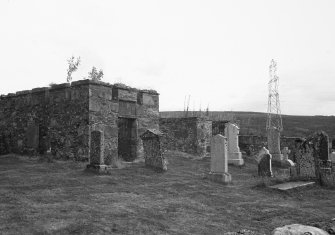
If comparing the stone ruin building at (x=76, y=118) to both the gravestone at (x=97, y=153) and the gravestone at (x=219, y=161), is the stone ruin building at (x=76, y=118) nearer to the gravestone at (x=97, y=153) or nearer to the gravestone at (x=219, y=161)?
the gravestone at (x=97, y=153)

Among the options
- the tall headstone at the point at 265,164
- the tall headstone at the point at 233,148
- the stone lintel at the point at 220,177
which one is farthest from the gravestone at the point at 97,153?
the tall headstone at the point at 233,148

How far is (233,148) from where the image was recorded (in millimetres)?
17656

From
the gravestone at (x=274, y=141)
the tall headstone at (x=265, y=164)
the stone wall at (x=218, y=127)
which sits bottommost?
the tall headstone at (x=265, y=164)

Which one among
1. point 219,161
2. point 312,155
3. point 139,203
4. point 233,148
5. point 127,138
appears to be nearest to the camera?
point 139,203

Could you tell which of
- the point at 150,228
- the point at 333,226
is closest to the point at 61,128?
the point at 150,228

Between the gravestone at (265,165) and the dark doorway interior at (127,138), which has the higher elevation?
the dark doorway interior at (127,138)

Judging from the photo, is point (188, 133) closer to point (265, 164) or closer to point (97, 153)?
point (265, 164)

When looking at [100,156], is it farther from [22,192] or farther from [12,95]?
[12,95]

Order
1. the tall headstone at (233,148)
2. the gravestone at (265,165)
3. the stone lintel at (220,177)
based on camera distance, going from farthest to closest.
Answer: the tall headstone at (233,148)
the gravestone at (265,165)
the stone lintel at (220,177)

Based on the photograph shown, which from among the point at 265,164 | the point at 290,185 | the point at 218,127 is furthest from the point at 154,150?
the point at 218,127

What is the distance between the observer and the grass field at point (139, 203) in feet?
19.1

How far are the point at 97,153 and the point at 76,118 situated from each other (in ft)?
8.88

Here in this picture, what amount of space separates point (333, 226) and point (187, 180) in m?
5.92

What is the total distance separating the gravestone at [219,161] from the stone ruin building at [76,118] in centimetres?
389
